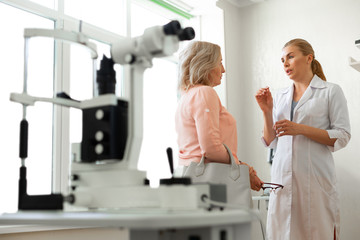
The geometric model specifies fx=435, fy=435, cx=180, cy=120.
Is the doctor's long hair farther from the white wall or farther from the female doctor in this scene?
the white wall

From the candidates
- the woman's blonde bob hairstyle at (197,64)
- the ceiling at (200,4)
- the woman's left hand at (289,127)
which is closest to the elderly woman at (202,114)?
the woman's blonde bob hairstyle at (197,64)

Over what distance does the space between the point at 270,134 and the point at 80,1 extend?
1707 mm

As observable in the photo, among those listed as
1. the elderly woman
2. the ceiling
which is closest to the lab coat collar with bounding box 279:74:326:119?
the elderly woman

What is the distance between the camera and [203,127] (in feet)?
5.93

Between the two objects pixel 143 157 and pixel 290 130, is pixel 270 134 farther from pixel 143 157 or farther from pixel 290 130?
pixel 143 157

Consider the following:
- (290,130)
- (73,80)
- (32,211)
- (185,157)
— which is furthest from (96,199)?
(73,80)

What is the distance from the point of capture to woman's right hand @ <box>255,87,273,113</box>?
243 centimetres

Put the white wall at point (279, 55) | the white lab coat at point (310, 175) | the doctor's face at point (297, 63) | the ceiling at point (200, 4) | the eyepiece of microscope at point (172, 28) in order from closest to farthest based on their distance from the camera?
the eyepiece of microscope at point (172, 28) < the white lab coat at point (310, 175) < the doctor's face at point (297, 63) < the white wall at point (279, 55) < the ceiling at point (200, 4)

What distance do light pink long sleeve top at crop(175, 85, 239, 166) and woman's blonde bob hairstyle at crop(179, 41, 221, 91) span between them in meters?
0.06

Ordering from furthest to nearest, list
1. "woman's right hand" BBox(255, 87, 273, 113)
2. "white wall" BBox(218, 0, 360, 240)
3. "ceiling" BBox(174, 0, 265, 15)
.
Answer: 1. "ceiling" BBox(174, 0, 265, 15)
2. "white wall" BBox(218, 0, 360, 240)
3. "woman's right hand" BBox(255, 87, 273, 113)

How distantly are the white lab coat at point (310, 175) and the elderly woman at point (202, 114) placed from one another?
0.43 m

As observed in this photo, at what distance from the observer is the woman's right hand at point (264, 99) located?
2.43 meters

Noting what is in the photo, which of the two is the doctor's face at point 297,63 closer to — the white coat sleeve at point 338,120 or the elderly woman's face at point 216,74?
the white coat sleeve at point 338,120

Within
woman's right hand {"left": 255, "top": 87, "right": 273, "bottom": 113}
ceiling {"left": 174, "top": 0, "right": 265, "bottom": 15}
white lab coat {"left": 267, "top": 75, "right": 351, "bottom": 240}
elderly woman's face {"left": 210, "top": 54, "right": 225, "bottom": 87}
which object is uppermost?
ceiling {"left": 174, "top": 0, "right": 265, "bottom": 15}
